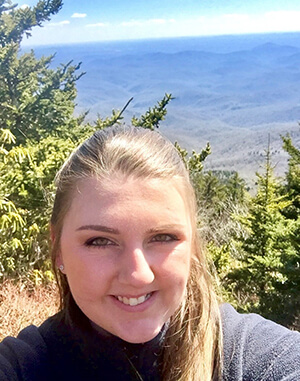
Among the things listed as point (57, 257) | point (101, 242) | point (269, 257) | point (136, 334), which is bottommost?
point (269, 257)

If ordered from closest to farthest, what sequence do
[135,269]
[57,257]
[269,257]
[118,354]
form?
[135,269] → [118,354] → [57,257] → [269,257]

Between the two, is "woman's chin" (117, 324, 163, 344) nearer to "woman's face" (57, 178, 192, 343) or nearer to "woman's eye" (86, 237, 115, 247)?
"woman's face" (57, 178, 192, 343)

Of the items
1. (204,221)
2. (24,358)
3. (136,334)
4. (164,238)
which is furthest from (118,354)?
(204,221)

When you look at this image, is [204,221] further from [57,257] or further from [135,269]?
[135,269]

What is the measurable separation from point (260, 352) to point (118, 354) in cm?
36

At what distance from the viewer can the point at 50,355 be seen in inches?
45.3

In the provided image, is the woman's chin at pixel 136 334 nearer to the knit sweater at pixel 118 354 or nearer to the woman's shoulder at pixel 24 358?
the knit sweater at pixel 118 354

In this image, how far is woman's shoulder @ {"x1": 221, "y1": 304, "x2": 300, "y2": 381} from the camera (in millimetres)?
1082

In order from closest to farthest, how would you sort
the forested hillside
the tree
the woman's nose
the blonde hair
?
1. the woman's nose
2. the blonde hair
3. the forested hillside
4. the tree

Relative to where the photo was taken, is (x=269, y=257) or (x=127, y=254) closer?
(x=127, y=254)

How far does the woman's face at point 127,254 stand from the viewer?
1044mm

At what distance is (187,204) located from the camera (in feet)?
3.96

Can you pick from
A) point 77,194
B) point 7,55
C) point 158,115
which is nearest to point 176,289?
point 77,194

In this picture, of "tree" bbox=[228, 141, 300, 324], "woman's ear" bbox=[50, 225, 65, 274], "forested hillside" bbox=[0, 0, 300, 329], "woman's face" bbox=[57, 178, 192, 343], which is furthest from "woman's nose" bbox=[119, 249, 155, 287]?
"tree" bbox=[228, 141, 300, 324]
